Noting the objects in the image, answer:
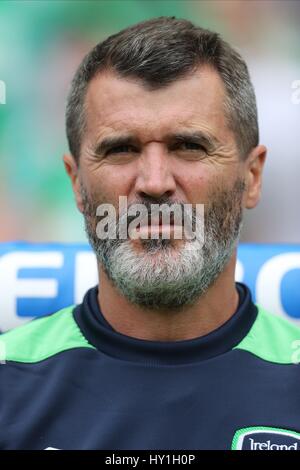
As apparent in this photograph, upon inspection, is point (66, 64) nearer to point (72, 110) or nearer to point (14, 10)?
point (14, 10)

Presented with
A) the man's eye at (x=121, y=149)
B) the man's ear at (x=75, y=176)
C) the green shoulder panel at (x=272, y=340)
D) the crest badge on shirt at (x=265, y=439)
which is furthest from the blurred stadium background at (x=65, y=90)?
the crest badge on shirt at (x=265, y=439)

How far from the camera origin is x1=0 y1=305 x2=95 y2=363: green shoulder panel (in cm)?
139

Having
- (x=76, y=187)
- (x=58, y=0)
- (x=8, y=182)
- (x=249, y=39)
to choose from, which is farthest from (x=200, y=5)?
(x=76, y=187)

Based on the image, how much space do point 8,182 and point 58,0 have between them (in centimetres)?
70

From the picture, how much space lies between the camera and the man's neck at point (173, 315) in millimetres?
1354

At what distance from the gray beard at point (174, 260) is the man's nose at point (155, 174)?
0.10 m

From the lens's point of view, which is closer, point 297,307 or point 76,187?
point 76,187

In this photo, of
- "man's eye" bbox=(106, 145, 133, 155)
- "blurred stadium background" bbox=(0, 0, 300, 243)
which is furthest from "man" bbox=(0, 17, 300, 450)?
"blurred stadium background" bbox=(0, 0, 300, 243)

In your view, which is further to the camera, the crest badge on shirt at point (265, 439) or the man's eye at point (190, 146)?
the man's eye at point (190, 146)

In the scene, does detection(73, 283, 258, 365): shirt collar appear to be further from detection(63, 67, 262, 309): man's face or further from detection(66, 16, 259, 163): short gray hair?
detection(66, 16, 259, 163): short gray hair

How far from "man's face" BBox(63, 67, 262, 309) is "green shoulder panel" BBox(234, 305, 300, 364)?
151 millimetres

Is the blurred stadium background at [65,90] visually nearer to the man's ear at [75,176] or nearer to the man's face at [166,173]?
the man's ear at [75,176]

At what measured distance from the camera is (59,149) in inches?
91.0

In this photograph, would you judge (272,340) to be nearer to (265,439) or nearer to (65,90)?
(265,439)
